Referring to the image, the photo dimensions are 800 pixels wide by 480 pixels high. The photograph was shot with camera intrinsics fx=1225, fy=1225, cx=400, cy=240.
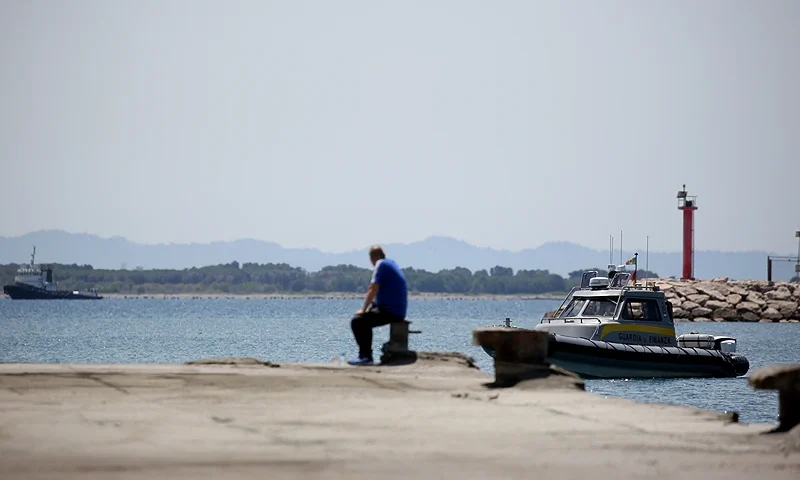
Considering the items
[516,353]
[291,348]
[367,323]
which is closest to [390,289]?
[367,323]

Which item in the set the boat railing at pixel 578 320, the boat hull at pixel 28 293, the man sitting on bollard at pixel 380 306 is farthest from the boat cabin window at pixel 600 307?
the boat hull at pixel 28 293

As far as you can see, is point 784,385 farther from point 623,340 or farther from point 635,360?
point 623,340

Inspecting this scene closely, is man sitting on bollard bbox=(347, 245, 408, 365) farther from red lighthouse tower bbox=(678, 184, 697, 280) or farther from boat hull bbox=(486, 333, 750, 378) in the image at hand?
red lighthouse tower bbox=(678, 184, 697, 280)

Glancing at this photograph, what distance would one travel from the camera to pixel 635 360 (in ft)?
95.3

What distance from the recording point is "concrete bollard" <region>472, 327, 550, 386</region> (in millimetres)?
11461

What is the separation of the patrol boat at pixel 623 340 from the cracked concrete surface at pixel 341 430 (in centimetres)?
1719

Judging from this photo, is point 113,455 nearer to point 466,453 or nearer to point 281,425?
point 281,425

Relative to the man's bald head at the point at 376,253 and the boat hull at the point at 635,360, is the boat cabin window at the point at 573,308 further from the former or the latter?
the man's bald head at the point at 376,253

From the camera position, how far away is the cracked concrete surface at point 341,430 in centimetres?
729

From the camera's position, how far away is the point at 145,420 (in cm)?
887

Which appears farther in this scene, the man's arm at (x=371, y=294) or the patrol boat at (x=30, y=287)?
the patrol boat at (x=30, y=287)

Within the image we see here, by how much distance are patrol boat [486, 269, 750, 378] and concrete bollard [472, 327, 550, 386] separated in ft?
54.1

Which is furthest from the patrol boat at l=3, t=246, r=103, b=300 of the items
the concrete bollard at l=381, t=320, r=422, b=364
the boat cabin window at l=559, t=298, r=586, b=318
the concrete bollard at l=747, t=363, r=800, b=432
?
the concrete bollard at l=747, t=363, r=800, b=432

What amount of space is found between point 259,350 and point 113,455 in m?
43.7
